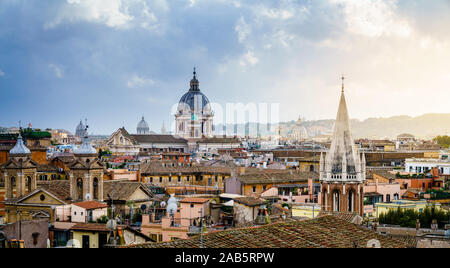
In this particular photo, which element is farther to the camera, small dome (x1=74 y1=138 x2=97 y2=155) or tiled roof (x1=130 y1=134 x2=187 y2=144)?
tiled roof (x1=130 y1=134 x2=187 y2=144)

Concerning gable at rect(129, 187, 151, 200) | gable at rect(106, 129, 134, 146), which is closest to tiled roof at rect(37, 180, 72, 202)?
Result: gable at rect(129, 187, 151, 200)

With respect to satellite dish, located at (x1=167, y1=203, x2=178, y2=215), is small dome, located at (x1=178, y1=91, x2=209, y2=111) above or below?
above

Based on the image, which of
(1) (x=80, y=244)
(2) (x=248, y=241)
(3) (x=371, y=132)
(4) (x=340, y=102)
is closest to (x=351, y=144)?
(4) (x=340, y=102)

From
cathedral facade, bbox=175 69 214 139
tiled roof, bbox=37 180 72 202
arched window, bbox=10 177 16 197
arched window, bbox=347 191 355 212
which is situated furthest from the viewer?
cathedral facade, bbox=175 69 214 139

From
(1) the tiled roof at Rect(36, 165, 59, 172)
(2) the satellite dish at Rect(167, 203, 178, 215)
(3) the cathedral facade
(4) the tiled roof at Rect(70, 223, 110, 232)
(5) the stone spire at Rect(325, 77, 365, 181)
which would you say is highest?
(3) the cathedral facade

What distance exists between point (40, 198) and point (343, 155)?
9.35 meters

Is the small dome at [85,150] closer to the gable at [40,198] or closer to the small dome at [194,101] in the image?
the gable at [40,198]

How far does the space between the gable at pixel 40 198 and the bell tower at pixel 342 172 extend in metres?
8.12

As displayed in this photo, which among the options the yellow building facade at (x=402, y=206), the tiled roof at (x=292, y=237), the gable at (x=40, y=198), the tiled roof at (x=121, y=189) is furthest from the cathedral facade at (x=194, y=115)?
the tiled roof at (x=292, y=237)

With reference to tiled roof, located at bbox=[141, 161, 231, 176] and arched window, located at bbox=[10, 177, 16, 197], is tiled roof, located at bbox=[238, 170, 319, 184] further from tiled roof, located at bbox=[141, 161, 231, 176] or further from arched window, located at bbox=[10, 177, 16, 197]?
arched window, located at bbox=[10, 177, 16, 197]

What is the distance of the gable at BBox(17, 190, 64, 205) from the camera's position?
59.2 feet

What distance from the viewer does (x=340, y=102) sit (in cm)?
2014

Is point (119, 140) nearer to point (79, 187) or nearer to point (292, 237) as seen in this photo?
point (79, 187)
